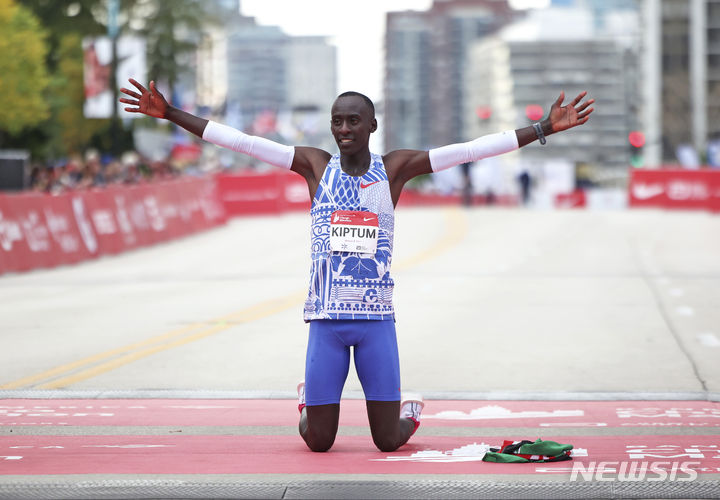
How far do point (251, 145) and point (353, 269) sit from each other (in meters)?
0.92

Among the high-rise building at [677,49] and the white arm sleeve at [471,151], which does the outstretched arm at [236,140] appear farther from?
the high-rise building at [677,49]

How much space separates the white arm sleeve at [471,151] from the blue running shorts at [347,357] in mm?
891

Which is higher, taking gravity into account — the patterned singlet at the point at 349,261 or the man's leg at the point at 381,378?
the patterned singlet at the point at 349,261

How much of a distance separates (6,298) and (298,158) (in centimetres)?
1255

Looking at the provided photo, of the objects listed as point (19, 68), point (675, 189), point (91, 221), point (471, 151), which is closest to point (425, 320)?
point (471, 151)

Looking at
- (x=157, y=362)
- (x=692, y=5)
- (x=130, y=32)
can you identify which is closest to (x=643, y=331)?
(x=157, y=362)

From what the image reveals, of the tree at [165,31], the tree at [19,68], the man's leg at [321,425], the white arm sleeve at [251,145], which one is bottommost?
the man's leg at [321,425]

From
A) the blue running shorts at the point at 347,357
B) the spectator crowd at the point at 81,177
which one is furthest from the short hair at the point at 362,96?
the spectator crowd at the point at 81,177

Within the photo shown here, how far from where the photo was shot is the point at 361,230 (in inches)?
277

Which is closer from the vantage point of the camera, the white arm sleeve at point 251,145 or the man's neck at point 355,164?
the man's neck at point 355,164

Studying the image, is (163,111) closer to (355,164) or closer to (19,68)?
(355,164)

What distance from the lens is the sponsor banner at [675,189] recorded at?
4812cm

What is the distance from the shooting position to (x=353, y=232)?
23.1ft

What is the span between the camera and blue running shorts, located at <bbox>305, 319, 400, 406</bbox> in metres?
7.11
